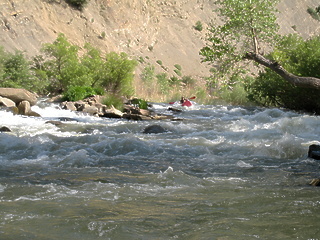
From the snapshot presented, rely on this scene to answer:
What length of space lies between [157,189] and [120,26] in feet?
152

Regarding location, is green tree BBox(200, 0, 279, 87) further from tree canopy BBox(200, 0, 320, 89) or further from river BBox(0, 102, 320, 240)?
river BBox(0, 102, 320, 240)

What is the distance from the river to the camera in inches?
145

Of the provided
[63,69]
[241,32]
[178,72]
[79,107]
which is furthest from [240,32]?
[178,72]

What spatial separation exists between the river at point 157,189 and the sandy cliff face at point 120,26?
28419 millimetres

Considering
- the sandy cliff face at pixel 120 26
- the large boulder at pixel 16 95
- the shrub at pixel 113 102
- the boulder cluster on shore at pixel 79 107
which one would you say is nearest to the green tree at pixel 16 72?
the large boulder at pixel 16 95

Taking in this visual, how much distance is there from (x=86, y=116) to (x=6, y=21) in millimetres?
23544

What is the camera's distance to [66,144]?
9.45 m

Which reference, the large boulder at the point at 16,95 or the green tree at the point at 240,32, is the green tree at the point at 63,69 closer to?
the large boulder at the point at 16,95

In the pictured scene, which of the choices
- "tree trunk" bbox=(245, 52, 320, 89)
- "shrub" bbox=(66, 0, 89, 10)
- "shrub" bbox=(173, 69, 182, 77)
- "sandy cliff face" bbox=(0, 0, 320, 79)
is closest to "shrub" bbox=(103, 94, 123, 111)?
"tree trunk" bbox=(245, 52, 320, 89)

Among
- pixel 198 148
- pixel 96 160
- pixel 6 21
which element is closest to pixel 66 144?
pixel 96 160

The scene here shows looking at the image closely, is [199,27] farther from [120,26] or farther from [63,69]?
[63,69]

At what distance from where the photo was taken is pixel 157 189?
539 centimetres

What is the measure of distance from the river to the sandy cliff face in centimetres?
2842

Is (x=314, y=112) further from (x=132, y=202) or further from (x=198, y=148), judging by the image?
(x=132, y=202)
